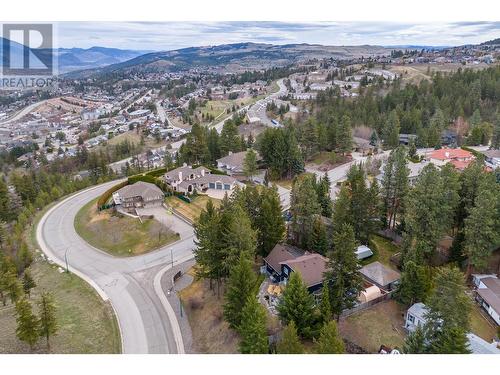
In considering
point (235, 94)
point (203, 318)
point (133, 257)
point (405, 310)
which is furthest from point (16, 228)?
point (235, 94)

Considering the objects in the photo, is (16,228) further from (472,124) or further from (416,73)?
(416,73)

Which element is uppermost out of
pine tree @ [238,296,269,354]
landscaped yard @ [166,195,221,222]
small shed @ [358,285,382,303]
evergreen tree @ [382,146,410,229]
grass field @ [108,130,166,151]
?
evergreen tree @ [382,146,410,229]

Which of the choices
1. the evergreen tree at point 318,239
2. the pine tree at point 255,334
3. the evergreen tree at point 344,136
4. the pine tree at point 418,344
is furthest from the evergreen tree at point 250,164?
the pine tree at point 418,344

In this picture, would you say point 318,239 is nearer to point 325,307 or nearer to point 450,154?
point 325,307

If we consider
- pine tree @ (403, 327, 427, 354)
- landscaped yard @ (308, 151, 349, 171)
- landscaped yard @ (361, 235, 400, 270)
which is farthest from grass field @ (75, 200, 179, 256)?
landscaped yard @ (308, 151, 349, 171)

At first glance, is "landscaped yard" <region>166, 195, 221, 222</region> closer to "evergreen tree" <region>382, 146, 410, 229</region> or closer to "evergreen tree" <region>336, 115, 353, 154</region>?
"evergreen tree" <region>382, 146, 410, 229</region>

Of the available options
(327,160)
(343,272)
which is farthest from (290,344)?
(327,160)
